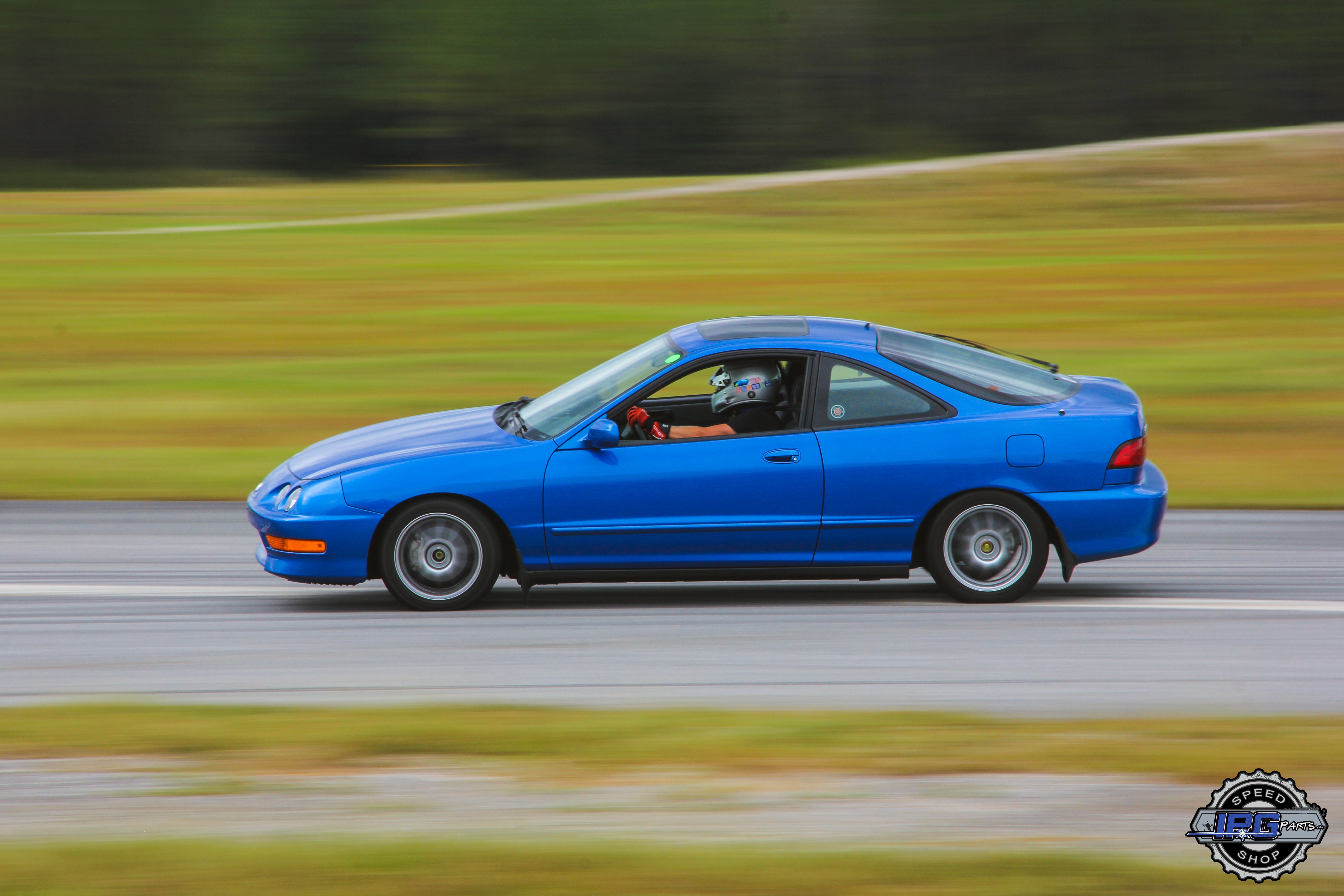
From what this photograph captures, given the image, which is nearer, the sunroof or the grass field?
the sunroof

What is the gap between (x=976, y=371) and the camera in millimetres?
7172

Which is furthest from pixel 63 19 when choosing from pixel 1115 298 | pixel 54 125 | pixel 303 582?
pixel 303 582

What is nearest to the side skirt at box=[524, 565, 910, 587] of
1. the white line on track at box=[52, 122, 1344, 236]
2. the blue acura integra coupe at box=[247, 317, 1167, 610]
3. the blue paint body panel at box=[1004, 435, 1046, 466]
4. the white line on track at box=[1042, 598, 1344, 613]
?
the blue acura integra coupe at box=[247, 317, 1167, 610]

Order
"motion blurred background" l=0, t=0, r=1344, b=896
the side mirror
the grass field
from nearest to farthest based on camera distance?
"motion blurred background" l=0, t=0, r=1344, b=896 → the side mirror → the grass field

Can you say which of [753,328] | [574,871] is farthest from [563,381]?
[574,871]

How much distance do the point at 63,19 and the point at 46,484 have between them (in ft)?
229

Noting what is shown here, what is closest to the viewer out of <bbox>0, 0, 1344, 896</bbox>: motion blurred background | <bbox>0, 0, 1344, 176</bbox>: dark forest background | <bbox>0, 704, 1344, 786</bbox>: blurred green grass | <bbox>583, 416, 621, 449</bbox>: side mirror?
<bbox>0, 0, 1344, 896</bbox>: motion blurred background

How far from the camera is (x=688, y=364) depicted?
22.8 ft

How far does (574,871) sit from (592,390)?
3.54 m

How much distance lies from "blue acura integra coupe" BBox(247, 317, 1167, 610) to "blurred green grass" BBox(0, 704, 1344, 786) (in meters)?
1.43

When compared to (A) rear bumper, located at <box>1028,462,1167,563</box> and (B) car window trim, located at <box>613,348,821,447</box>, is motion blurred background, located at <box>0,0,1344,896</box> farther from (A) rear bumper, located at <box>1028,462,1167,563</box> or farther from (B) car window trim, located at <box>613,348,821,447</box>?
(B) car window trim, located at <box>613,348,821,447</box>

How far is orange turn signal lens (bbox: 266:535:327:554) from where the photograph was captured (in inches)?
268

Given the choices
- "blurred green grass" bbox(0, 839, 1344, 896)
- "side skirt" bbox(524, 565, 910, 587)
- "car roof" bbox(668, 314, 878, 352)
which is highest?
"car roof" bbox(668, 314, 878, 352)

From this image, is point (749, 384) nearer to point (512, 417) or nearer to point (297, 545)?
point (512, 417)
